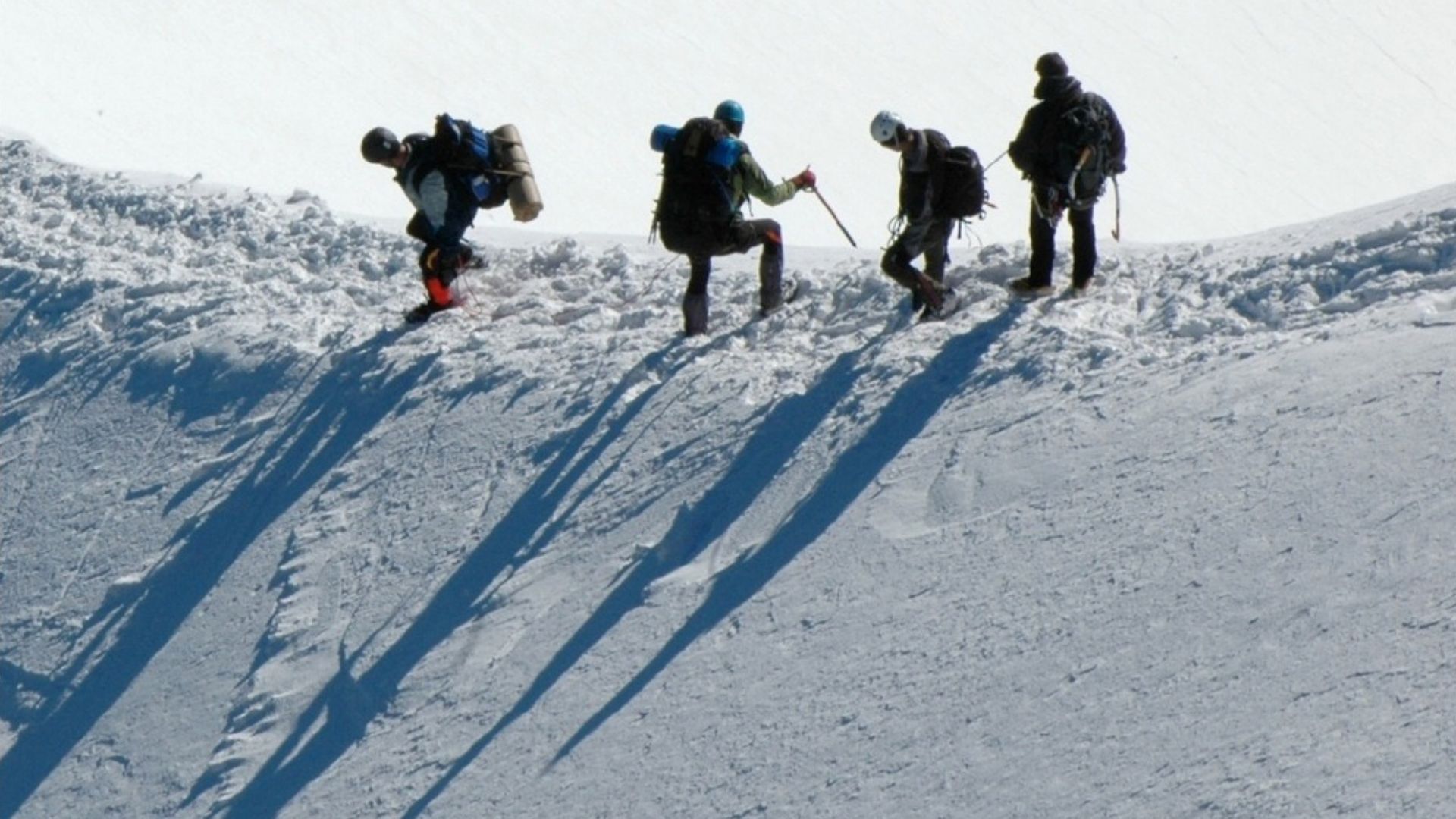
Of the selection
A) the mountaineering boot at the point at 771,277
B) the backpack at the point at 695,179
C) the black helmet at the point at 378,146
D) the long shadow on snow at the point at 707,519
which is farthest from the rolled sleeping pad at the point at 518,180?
the long shadow on snow at the point at 707,519

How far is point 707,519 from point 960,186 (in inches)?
79.9

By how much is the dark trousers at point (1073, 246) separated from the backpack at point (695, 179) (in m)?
1.49

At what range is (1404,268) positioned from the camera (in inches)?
376

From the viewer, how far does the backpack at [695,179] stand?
997cm

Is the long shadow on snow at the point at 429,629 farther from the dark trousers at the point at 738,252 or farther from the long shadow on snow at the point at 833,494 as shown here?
the long shadow on snow at the point at 833,494

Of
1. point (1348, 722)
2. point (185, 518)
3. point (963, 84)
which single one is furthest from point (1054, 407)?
point (963, 84)

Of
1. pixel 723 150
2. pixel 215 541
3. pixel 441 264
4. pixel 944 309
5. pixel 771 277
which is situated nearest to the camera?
pixel 723 150

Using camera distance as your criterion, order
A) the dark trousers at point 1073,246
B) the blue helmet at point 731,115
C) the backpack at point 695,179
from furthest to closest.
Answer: the blue helmet at point 731,115, the backpack at point 695,179, the dark trousers at point 1073,246

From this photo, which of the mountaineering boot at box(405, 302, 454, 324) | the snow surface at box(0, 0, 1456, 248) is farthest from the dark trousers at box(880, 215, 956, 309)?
the snow surface at box(0, 0, 1456, 248)

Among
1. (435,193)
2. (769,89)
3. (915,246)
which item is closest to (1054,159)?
(915,246)

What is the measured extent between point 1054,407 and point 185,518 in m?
4.64

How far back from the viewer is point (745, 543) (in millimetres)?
9297

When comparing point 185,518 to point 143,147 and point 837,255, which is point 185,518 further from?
point 143,147

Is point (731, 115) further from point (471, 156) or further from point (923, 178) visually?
point (471, 156)
